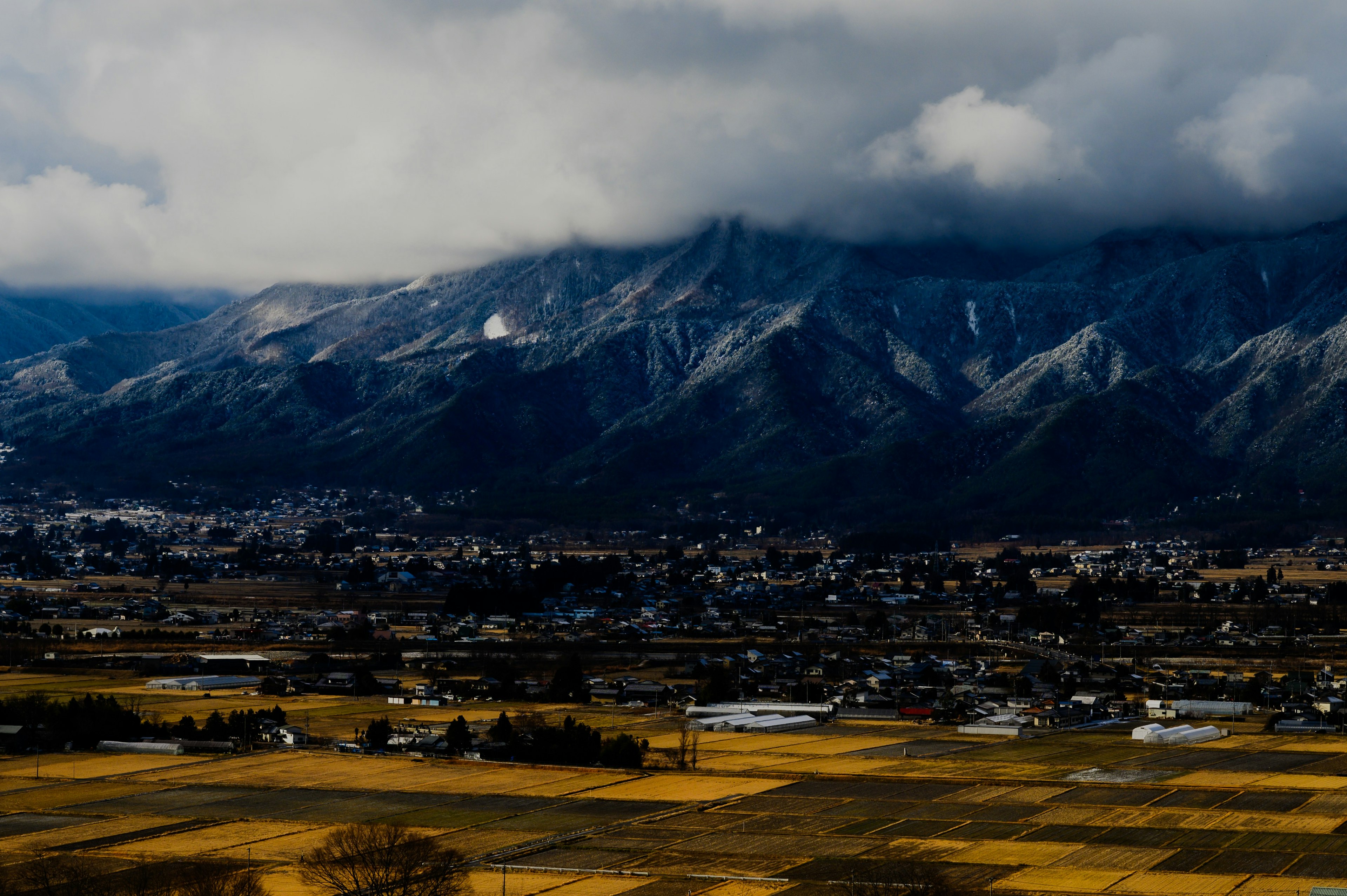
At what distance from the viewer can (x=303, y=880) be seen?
59125mm

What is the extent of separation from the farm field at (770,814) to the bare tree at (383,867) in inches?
44.0

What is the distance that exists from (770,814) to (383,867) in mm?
20619

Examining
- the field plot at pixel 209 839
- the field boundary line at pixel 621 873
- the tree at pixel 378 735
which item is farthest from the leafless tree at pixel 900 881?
the tree at pixel 378 735

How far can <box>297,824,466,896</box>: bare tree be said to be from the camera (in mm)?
56312

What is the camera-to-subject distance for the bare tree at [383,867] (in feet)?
185

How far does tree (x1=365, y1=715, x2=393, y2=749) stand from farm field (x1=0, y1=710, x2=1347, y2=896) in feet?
8.84

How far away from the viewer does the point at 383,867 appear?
191 ft

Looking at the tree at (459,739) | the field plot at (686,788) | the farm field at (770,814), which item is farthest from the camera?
the tree at (459,739)

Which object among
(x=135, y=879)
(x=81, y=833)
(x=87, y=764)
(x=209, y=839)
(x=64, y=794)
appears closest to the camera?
(x=135, y=879)

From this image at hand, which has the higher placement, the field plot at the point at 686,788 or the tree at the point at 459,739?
the tree at the point at 459,739

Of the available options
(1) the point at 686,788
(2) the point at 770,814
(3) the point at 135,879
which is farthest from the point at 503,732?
(3) the point at 135,879

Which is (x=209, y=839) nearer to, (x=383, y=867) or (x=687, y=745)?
(x=383, y=867)

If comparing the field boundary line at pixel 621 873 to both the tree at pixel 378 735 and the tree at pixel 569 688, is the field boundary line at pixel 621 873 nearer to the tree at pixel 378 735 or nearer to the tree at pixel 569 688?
the tree at pixel 378 735

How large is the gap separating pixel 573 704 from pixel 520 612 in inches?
3013
